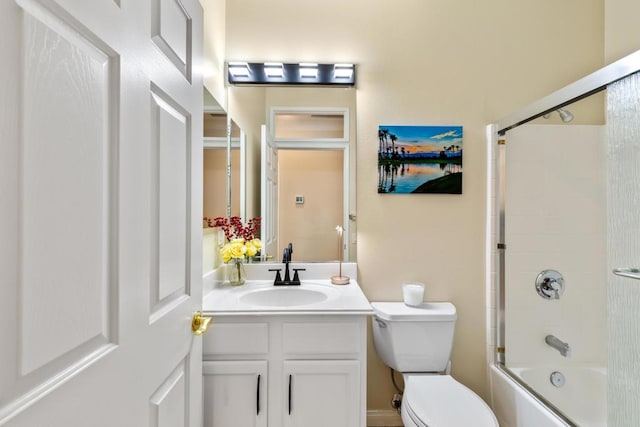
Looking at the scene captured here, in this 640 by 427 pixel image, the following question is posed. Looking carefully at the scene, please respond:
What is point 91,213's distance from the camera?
0.50 metres

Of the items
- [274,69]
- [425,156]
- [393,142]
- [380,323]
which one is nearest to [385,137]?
[393,142]

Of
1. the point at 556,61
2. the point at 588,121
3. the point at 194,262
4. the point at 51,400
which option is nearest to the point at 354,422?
the point at 194,262

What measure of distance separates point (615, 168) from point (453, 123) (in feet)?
2.72

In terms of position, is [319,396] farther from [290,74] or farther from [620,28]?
[620,28]

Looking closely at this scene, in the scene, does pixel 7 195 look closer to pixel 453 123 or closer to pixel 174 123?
pixel 174 123

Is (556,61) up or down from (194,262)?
up

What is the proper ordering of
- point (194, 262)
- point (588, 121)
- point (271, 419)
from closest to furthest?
point (194, 262)
point (271, 419)
point (588, 121)

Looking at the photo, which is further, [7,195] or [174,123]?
[174,123]

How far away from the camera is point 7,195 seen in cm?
37

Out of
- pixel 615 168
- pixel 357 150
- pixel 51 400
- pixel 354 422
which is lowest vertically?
pixel 354 422

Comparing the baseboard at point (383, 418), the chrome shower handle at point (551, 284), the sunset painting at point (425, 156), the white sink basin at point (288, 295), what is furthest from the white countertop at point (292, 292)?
the chrome shower handle at point (551, 284)

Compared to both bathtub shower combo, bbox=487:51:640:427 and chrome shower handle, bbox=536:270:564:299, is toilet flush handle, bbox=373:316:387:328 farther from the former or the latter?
chrome shower handle, bbox=536:270:564:299

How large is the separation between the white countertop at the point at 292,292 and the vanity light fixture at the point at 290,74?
110 centimetres

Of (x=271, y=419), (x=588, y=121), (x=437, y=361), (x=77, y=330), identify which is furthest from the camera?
(x=588, y=121)
